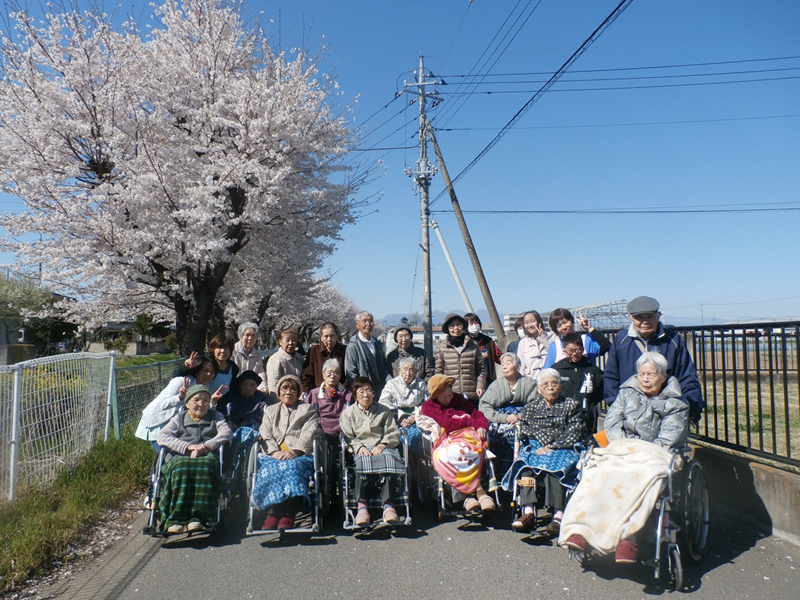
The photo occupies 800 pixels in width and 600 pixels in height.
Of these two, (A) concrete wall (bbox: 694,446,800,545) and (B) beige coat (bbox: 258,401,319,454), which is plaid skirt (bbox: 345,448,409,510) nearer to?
(B) beige coat (bbox: 258,401,319,454)

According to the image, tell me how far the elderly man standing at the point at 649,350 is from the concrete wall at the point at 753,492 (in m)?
0.61

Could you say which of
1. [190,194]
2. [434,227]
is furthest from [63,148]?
[434,227]

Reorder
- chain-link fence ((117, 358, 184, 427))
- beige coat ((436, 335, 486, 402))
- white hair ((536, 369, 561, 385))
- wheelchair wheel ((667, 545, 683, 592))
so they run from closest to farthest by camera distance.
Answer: wheelchair wheel ((667, 545, 683, 592))
white hair ((536, 369, 561, 385))
beige coat ((436, 335, 486, 402))
chain-link fence ((117, 358, 184, 427))

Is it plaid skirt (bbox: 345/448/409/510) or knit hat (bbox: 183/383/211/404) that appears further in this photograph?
knit hat (bbox: 183/383/211/404)

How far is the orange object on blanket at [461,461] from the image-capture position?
484cm

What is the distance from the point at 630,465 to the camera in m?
3.78

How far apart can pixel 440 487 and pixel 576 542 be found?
146cm

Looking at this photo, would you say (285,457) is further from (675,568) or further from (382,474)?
(675,568)

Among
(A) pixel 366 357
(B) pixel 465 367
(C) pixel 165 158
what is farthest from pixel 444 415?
(C) pixel 165 158

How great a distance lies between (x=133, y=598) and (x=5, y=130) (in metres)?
11.0

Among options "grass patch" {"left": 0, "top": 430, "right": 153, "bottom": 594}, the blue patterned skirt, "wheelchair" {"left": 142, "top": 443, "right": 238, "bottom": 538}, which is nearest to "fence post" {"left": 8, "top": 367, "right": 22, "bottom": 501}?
"grass patch" {"left": 0, "top": 430, "right": 153, "bottom": 594}

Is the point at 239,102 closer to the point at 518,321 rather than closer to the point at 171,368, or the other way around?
the point at 171,368

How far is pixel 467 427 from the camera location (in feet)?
17.2

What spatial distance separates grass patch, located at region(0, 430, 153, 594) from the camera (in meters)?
3.93
